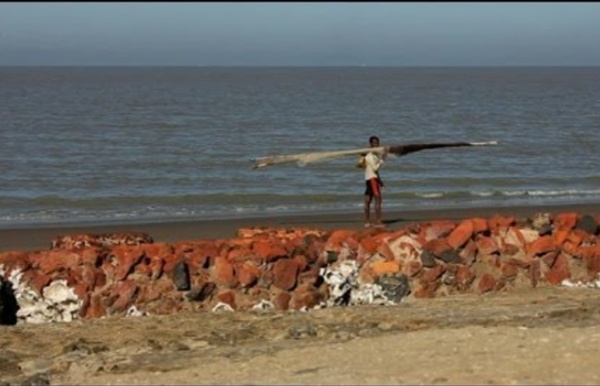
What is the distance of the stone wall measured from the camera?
12695 millimetres

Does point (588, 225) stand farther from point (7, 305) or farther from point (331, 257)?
point (7, 305)

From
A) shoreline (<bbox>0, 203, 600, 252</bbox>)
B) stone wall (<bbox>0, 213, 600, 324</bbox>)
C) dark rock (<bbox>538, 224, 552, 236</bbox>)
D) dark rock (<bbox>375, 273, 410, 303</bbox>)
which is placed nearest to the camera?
stone wall (<bbox>0, 213, 600, 324</bbox>)

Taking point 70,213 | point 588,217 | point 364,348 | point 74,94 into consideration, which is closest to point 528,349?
point 364,348

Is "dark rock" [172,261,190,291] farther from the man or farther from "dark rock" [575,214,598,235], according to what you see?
the man

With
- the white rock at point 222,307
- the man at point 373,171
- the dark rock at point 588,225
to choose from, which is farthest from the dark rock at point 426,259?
the man at point 373,171

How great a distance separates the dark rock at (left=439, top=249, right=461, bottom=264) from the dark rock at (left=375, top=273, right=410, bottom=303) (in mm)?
485

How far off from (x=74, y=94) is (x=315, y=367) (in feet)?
267

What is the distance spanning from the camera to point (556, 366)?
9414 mm

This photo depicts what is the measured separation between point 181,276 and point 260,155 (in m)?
28.5

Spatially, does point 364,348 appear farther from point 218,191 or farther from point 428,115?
point 428,115

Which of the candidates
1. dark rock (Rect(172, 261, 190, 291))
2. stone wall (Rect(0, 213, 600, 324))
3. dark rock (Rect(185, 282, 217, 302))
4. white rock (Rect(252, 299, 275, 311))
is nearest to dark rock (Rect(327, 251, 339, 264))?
stone wall (Rect(0, 213, 600, 324))

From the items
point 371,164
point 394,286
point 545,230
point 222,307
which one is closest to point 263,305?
point 222,307

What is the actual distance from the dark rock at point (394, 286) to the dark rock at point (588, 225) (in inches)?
88.9

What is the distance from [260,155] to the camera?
136ft
